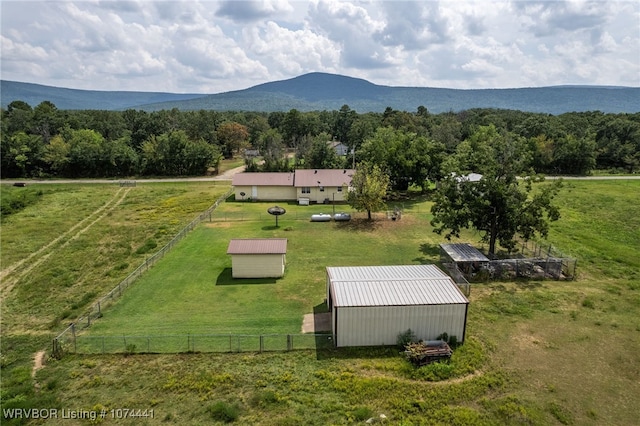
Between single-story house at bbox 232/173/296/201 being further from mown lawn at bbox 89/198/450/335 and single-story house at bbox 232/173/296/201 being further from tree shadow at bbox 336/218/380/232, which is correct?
tree shadow at bbox 336/218/380/232

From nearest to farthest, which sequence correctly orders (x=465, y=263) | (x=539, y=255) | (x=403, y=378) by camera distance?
(x=403, y=378) < (x=465, y=263) < (x=539, y=255)

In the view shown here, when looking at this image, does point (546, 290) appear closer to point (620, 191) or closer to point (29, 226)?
Result: point (620, 191)

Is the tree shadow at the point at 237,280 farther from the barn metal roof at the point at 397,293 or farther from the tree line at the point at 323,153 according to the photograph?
the tree line at the point at 323,153

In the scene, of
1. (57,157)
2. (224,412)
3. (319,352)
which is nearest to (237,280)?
(319,352)

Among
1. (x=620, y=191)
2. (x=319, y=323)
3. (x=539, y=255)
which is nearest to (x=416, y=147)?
(x=539, y=255)

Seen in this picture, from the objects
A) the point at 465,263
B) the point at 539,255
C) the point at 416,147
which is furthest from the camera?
the point at 416,147

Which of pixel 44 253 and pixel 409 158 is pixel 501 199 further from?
pixel 44 253

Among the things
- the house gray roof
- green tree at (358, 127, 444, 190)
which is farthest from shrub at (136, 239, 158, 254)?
green tree at (358, 127, 444, 190)
